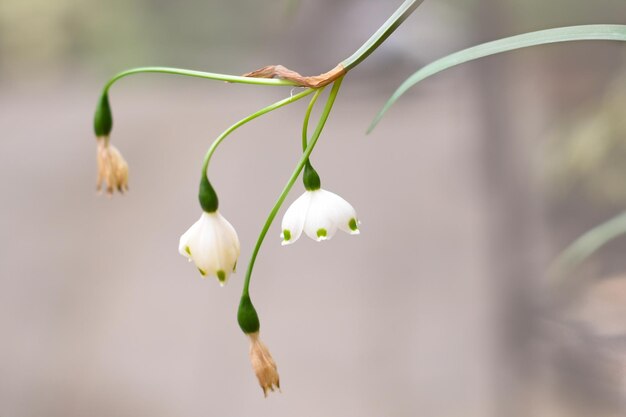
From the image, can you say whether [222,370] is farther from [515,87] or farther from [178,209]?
[515,87]

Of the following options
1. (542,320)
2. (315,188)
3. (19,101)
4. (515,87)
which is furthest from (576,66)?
(19,101)

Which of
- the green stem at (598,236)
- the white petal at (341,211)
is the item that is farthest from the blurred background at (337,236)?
the white petal at (341,211)

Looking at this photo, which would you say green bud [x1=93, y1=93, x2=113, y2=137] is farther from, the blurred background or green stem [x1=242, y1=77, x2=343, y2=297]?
the blurred background

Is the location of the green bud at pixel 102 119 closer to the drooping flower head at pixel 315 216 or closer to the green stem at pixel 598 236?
the drooping flower head at pixel 315 216

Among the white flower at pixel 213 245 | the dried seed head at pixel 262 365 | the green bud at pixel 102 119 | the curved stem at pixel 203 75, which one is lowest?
the dried seed head at pixel 262 365

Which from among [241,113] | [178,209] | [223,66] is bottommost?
[178,209]

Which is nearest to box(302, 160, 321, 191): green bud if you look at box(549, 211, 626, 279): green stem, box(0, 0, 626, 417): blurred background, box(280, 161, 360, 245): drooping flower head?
box(280, 161, 360, 245): drooping flower head
